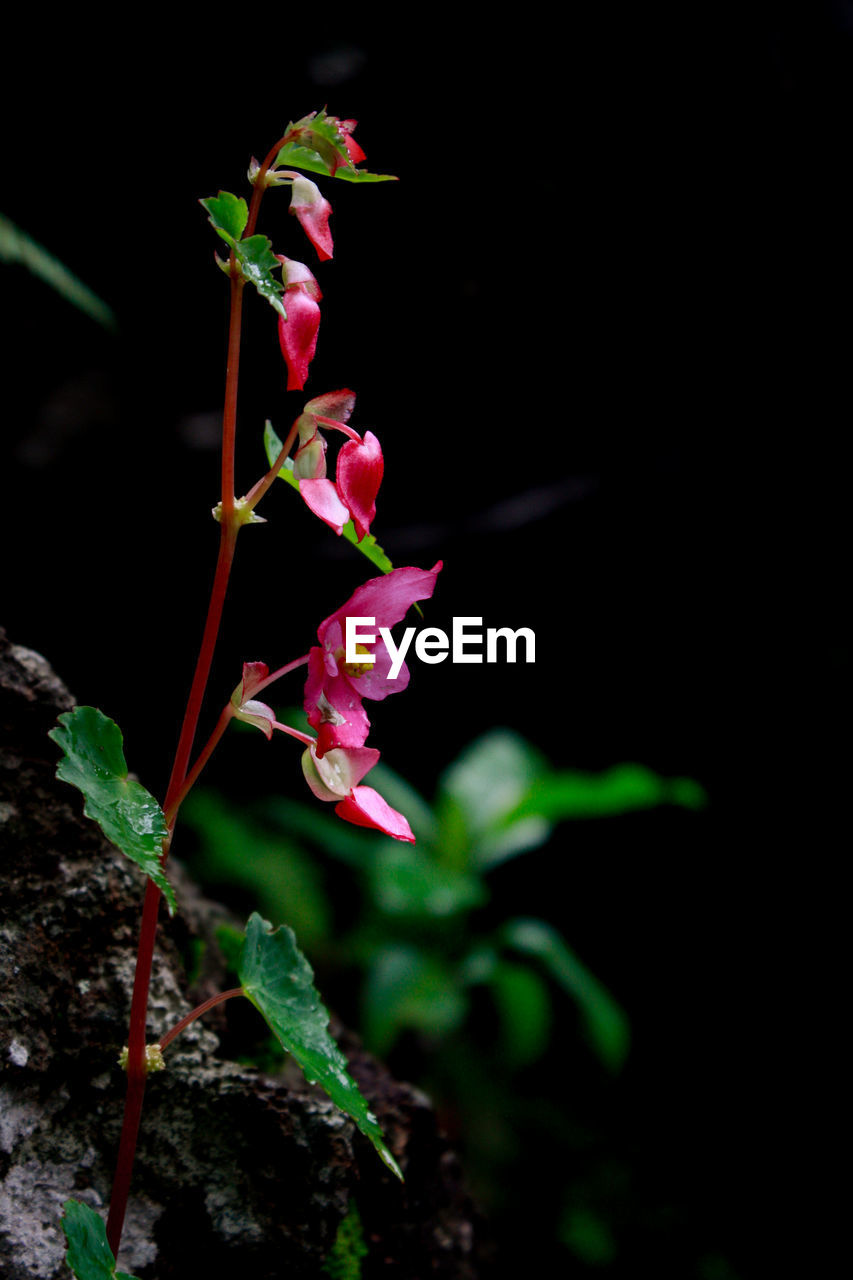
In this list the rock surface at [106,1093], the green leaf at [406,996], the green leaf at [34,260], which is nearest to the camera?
the rock surface at [106,1093]

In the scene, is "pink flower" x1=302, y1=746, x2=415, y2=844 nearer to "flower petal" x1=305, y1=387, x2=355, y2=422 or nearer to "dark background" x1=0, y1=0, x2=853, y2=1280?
"flower petal" x1=305, y1=387, x2=355, y2=422

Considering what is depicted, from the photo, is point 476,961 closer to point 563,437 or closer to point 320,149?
point 563,437

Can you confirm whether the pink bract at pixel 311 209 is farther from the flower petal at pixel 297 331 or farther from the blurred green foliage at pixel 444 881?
the blurred green foliage at pixel 444 881

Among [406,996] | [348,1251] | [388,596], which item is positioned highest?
[388,596]

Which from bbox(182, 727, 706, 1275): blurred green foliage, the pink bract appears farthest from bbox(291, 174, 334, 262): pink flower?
bbox(182, 727, 706, 1275): blurred green foliage

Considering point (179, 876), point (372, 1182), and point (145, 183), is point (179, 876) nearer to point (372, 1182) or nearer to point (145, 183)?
point (372, 1182)

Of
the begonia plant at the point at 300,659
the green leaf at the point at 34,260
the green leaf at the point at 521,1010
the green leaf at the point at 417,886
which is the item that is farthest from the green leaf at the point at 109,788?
the green leaf at the point at 521,1010

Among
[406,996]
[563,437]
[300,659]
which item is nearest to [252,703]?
[300,659]

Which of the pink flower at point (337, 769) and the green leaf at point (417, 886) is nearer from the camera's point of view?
the pink flower at point (337, 769)
